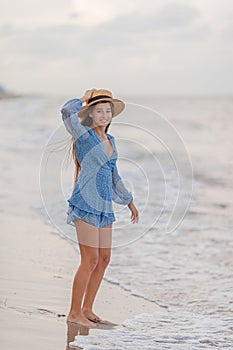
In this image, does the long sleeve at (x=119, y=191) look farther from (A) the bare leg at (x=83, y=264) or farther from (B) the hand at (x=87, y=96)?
(B) the hand at (x=87, y=96)

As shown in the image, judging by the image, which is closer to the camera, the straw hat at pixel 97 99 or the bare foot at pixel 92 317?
the straw hat at pixel 97 99

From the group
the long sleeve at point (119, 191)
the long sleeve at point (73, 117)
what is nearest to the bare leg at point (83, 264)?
the long sleeve at point (119, 191)

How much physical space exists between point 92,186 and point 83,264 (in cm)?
51

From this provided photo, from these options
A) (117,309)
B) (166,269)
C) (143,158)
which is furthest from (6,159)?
(117,309)

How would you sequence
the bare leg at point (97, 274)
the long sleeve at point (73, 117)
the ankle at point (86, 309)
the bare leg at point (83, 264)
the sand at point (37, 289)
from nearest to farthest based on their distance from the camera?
the sand at point (37, 289) < the long sleeve at point (73, 117) < the bare leg at point (83, 264) < the bare leg at point (97, 274) < the ankle at point (86, 309)

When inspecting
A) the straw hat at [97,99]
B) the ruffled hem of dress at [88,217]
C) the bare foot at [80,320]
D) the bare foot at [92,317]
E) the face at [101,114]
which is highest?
the straw hat at [97,99]

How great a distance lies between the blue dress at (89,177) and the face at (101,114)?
7 centimetres

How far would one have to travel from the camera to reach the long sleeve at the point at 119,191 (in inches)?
204

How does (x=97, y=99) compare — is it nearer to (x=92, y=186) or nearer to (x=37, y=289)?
(x=92, y=186)

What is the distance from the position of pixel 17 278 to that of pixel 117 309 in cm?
94

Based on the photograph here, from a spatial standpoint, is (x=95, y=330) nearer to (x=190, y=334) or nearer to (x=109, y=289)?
(x=190, y=334)

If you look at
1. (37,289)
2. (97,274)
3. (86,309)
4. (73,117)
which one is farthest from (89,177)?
(37,289)

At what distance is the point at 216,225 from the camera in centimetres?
990

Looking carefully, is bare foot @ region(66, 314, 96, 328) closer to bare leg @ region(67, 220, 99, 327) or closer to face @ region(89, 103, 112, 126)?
bare leg @ region(67, 220, 99, 327)
